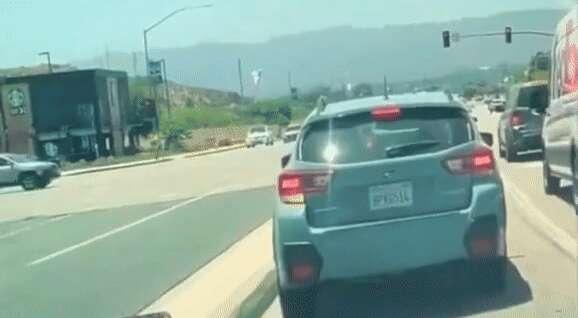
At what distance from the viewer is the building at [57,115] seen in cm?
7394

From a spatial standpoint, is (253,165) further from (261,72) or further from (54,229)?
(54,229)

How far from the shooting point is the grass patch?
9.75m

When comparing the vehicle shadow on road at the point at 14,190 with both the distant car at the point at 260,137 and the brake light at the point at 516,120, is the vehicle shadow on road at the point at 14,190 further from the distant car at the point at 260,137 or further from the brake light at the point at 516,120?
the distant car at the point at 260,137

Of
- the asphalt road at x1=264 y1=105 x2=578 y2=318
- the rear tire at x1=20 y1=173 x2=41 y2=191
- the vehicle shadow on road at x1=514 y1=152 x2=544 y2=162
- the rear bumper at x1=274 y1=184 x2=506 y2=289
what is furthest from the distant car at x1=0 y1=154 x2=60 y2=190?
the rear bumper at x1=274 y1=184 x2=506 y2=289

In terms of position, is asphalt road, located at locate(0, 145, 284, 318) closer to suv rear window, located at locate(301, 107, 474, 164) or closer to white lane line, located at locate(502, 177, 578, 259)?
suv rear window, located at locate(301, 107, 474, 164)

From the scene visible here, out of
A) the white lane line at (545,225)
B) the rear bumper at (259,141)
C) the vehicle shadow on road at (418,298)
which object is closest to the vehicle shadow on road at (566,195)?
the white lane line at (545,225)

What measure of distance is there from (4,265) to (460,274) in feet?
28.2

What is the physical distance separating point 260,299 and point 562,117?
6955 millimetres

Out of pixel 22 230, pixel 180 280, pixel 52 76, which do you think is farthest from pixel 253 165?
pixel 52 76

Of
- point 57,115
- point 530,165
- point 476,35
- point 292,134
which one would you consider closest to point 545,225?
point 292,134

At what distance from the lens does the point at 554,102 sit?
55.0ft

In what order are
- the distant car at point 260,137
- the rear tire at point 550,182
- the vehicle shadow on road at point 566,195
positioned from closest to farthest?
1. the vehicle shadow on road at point 566,195
2. the rear tire at point 550,182
3. the distant car at point 260,137

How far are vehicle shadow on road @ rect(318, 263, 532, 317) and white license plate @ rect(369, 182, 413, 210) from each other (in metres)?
0.99

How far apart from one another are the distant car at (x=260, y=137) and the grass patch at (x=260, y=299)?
2200 inches
